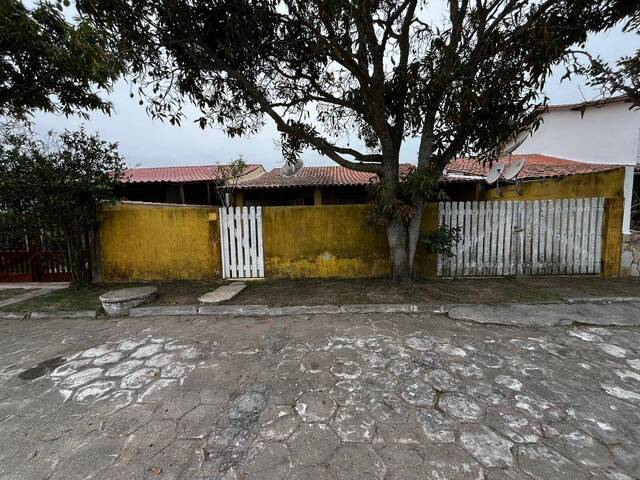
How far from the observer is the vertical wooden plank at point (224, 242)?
20.6 ft

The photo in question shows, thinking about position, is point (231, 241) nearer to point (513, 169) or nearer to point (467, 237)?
point (467, 237)

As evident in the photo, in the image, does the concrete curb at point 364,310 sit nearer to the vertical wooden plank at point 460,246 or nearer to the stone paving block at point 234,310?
the stone paving block at point 234,310

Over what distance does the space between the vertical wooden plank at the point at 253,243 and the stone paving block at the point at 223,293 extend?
1.56ft

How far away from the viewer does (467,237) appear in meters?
6.14

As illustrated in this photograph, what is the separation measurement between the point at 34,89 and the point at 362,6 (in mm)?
6746

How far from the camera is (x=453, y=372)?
283cm

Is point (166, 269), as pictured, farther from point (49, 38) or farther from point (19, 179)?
point (49, 38)

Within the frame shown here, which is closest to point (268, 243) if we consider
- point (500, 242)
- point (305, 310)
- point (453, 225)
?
point (305, 310)

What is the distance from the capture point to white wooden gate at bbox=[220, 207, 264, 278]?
6.28 meters

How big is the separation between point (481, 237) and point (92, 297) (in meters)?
7.95

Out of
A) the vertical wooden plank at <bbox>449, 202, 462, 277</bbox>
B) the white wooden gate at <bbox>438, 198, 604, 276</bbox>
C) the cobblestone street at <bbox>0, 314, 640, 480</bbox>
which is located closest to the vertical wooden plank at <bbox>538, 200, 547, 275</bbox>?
the white wooden gate at <bbox>438, 198, 604, 276</bbox>

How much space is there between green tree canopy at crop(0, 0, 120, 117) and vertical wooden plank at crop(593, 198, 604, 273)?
953cm

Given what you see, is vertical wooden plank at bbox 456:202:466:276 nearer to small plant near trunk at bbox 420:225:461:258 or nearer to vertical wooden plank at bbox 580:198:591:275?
small plant near trunk at bbox 420:225:461:258

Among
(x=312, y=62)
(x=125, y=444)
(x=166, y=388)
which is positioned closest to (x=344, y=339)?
(x=166, y=388)
